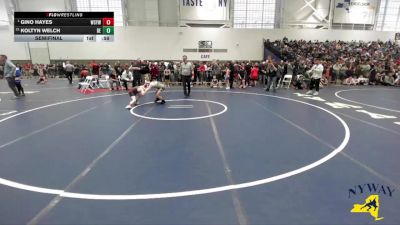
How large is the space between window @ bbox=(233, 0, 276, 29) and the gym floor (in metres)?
21.9

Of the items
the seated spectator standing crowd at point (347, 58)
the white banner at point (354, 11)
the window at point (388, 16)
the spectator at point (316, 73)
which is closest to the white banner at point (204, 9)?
the seated spectator standing crowd at point (347, 58)

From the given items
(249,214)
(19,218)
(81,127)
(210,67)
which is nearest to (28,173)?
(19,218)

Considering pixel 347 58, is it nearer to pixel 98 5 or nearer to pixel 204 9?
pixel 204 9

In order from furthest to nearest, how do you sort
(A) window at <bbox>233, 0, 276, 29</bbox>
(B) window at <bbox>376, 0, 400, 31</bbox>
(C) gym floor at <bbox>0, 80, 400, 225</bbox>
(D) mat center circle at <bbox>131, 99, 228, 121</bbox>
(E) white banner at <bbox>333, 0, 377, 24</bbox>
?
(B) window at <bbox>376, 0, 400, 31</bbox>, (E) white banner at <bbox>333, 0, 377, 24</bbox>, (A) window at <bbox>233, 0, 276, 29</bbox>, (D) mat center circle at <bbox>131, 99, 228, 121</bbox>, (C) gym floor at <bbox>0, 80, 400, 225</bbox>

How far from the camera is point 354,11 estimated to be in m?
28.1

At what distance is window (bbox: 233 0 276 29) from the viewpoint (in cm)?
2762

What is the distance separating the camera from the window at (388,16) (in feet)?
94.1

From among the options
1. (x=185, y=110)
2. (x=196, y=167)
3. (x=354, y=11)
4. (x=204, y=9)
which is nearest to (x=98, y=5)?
(x=204, y=9)

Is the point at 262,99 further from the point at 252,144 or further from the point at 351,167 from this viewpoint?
the point at 351,167

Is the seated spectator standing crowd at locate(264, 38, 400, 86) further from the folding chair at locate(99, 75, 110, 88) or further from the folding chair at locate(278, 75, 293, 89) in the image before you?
the folding chair at locate(99, 75, 110, 88)

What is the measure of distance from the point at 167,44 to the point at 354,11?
20312mm

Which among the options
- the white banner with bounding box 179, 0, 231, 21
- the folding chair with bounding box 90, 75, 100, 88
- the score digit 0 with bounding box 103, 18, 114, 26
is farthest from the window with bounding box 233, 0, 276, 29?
the folding chair with bounding box 90, 75, 100, 88
